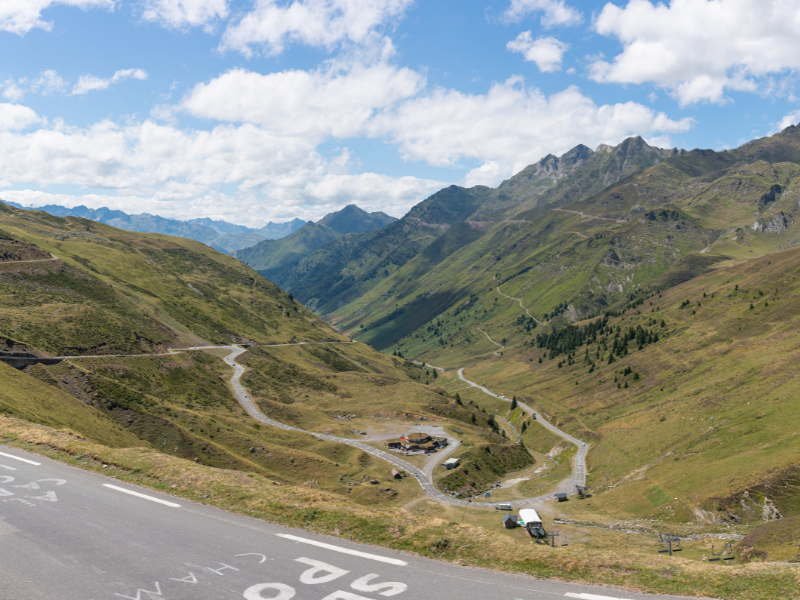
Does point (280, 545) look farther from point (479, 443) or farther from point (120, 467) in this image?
point (479, 443)

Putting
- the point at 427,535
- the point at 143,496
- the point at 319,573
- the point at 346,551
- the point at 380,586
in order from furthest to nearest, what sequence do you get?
1. the point at 143,496
2. the point at 427,535
3. the point at 346,551
4. the point at 319,573
5. the point at 380,586

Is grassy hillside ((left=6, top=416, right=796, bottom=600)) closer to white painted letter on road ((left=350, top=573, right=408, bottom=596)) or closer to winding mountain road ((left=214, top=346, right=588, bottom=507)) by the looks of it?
white painted letter on road ((left=350, top=573, right=408, bottom=596))

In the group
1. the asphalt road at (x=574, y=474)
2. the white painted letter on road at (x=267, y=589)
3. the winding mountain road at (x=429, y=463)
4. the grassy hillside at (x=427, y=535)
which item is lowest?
the asphalt road at (x=574, y=474)

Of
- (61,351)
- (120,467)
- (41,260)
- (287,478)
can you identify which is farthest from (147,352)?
(120,467)

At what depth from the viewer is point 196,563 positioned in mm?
16969

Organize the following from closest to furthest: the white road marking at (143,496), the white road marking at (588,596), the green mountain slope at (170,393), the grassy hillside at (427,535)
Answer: the white road marking at (588,596)
the grassy hillside at (427,535)
the white road marking at (143,496)
the green mountain slope at (170,393)

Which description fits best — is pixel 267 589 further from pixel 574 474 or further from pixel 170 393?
pixel 574 474

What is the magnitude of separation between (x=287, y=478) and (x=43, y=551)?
244 feet

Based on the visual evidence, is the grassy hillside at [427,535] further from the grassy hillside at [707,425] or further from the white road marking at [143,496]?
the grassy hillside at [707,425]

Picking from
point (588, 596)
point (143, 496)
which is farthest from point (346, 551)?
point (143, 496)

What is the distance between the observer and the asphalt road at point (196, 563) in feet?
49.6

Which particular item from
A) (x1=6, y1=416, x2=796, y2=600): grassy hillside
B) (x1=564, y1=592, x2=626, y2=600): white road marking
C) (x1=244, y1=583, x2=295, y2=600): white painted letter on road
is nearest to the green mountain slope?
(x1=6, y1=416, x2=796, y2=600): grassy hillside

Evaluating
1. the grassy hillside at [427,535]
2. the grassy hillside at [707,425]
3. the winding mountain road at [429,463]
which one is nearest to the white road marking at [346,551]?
the grassy hillside at [427,535]

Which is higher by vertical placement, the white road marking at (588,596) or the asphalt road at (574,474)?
the white road marking at (588,596)
